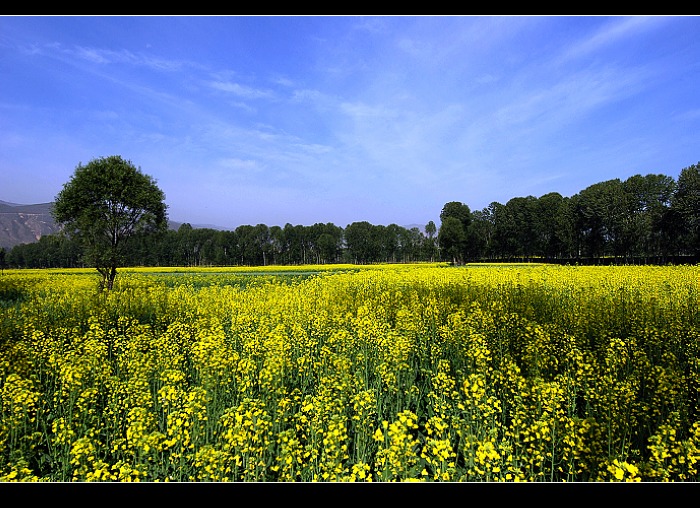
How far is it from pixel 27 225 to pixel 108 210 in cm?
1013

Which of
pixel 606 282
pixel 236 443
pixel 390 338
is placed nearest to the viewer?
pixel 236 443

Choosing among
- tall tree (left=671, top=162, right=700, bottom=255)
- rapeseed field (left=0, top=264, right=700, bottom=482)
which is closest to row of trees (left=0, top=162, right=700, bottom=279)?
tall tree (left=671, top=162, right=700, bottom=255)

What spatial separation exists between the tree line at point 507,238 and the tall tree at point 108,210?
2.02ft

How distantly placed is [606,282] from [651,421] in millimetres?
12296

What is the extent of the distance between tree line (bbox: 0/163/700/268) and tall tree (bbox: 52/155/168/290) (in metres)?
0.61

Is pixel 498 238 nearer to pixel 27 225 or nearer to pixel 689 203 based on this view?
pixel 689 203

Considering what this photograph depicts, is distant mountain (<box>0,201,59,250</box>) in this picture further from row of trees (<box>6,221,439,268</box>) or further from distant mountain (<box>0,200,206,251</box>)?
row of trees (<box>6,221,439,268</box>)

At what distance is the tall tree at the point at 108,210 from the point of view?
13.7 meters

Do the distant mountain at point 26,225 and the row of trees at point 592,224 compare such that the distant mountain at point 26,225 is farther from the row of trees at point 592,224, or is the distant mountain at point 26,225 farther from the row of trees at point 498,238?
the row of trees at point 592,224

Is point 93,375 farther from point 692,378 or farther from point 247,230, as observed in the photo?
point 247,230

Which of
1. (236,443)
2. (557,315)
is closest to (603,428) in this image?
(236,443)

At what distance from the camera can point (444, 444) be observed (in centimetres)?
265
